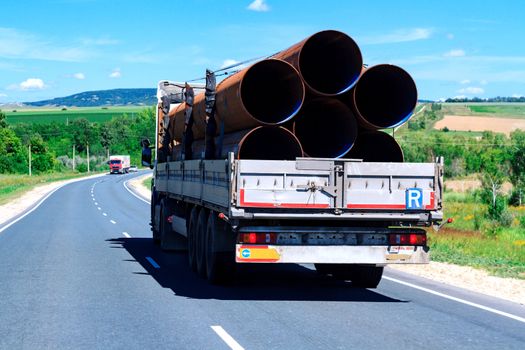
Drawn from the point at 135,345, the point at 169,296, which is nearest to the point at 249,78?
the point at 169,296

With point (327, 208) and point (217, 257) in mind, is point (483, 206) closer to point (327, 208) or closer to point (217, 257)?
point (217, 257)

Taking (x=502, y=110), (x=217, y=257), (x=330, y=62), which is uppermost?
(x=502, y=110)

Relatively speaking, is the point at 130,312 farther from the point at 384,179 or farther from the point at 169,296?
the point at 384,179

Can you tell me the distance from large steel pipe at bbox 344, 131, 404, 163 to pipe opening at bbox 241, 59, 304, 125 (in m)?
1.33

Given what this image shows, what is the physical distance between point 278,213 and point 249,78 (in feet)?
7.69

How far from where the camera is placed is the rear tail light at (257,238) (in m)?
10.4

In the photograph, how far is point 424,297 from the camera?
11375 millimetres

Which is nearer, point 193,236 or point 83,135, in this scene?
point 193,236

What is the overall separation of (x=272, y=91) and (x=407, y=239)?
2907 mm

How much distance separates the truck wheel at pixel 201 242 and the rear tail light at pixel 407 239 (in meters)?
3.14

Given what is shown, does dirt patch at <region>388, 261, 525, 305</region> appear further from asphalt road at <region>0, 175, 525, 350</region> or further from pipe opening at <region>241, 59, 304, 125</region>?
pipe opening at <region>241, 59, 304, 125</region>

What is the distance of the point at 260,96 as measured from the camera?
12055 millimetres

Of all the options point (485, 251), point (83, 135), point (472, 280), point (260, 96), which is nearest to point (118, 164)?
→ point (83, 135)

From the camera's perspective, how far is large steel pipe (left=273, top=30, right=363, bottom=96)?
11.3 m
